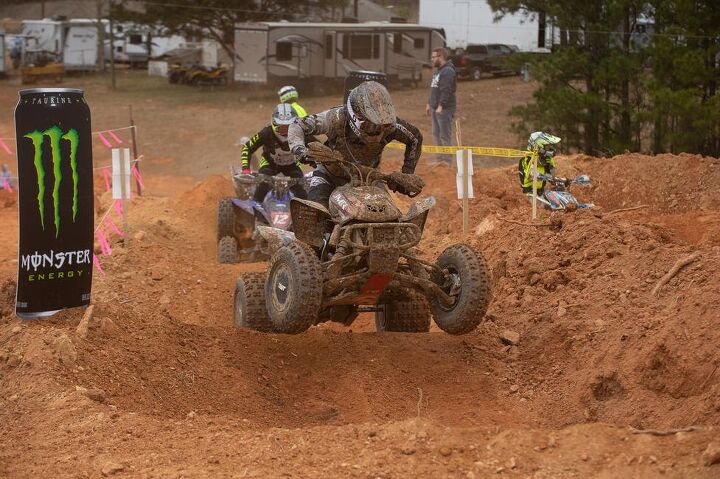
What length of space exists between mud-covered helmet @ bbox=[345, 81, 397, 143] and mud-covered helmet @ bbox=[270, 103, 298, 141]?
3968 millimetres

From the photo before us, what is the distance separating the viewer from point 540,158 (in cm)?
1212

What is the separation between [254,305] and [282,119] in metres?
4.10

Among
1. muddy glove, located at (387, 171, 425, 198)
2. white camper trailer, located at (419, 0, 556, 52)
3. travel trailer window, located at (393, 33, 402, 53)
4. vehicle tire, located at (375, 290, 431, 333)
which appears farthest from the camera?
Answer: white camper trailer, located at (419, 0, 556, 52)

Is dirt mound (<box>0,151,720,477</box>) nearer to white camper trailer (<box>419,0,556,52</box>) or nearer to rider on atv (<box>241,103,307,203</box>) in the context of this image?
rider on atv (<box>241,103,307,203</box>)

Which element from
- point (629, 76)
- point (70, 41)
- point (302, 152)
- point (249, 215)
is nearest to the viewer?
point (302, 152)

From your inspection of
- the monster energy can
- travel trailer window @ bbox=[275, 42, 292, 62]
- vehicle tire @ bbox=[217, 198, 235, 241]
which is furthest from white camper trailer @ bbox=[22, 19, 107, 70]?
the monster energy can

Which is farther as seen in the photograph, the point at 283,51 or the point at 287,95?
the point at 283,51

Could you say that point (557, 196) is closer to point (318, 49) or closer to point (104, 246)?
point (104, 246)

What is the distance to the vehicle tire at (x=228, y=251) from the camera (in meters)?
12.2

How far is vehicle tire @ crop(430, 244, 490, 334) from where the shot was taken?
24.7ft

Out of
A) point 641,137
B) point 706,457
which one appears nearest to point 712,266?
point 706,457

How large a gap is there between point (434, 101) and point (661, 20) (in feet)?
17.1

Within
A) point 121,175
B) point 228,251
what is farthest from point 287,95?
point 121,175

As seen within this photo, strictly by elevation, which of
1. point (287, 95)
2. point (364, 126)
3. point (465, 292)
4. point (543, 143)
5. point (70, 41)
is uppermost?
point (70, 41)
